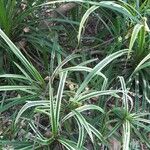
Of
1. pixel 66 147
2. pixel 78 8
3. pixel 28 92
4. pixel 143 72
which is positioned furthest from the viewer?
pixel 78 8

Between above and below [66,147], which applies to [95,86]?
above

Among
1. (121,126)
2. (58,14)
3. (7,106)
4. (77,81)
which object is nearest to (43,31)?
(58,14)

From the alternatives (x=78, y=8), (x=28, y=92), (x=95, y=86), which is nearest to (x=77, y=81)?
(x=95, y=86)

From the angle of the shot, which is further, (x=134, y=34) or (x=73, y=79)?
(x=73, y=79)

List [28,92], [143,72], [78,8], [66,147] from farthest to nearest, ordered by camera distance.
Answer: [78,8]
[143,72]
[28,92]
[66,147]

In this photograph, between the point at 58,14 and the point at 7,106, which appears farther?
the point at 58,14

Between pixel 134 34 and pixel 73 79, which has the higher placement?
pixel 134 34

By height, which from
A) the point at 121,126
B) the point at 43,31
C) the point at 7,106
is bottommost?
the point at 121,126

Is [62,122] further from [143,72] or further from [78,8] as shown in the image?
[78,8]
